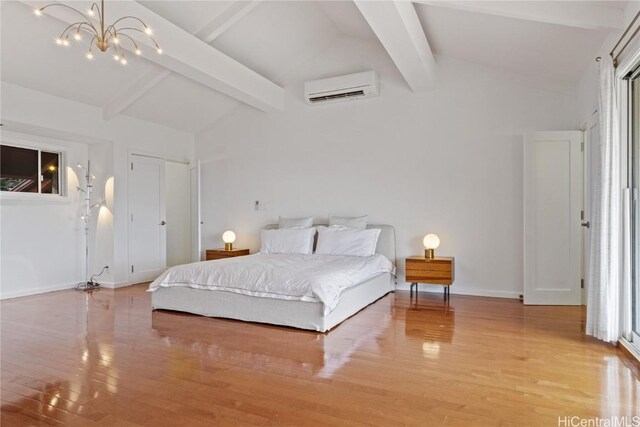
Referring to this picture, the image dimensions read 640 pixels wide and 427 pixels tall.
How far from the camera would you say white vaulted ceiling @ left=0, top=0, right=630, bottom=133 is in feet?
11.4

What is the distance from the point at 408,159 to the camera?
18.0 ft

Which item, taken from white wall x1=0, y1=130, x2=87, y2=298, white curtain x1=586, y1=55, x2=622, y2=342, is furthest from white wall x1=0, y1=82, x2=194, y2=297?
white curtain x1=586, y1=55, x2=622, y2=342

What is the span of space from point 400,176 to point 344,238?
47.8 inches

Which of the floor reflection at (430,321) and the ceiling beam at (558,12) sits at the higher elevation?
the ceiling beam at (558,12)

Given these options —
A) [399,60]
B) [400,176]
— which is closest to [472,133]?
[400,176]

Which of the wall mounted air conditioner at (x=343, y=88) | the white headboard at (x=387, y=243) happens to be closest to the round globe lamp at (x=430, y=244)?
the white headboard at (x=387, y=243)

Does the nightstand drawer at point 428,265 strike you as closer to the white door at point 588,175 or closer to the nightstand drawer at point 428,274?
the nightstand drawer at point 428,274

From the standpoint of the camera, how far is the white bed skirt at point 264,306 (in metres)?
3.56

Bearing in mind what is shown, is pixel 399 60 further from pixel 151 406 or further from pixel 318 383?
pixel 151 406

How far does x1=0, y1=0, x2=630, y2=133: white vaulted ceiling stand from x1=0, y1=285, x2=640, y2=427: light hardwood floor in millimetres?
2596

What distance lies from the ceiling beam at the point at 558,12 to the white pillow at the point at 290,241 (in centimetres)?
326

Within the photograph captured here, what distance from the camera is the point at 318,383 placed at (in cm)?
243

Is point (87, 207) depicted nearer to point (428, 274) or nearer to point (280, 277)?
point (280, 277)

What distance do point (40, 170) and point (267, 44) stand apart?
11.8ft
